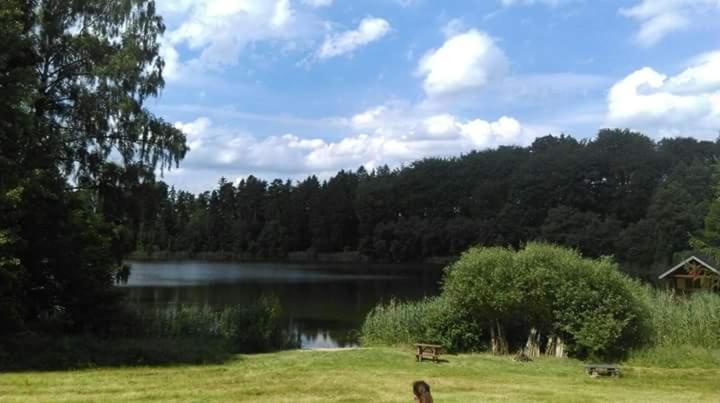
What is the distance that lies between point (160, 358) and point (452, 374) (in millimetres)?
6238

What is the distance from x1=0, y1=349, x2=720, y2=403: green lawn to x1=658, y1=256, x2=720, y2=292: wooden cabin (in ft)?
92.4

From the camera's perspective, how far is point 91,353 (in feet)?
49.9

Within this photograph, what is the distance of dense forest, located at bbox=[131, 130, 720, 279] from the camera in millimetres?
79812

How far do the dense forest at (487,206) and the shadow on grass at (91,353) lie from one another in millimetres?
52369

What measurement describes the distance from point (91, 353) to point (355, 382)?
6048 mm

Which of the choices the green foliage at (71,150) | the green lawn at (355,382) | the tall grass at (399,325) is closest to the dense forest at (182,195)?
the green foliage at (71,150)

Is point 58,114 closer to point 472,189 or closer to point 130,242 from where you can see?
point 130,242

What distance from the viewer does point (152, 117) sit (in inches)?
872

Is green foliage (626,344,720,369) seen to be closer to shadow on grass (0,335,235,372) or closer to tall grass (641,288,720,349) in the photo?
tall grass (641,288,720,349)

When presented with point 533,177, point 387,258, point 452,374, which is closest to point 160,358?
point 452,374

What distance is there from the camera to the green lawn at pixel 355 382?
38.1ft

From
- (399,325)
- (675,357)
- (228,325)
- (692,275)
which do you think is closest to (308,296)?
(692,275)

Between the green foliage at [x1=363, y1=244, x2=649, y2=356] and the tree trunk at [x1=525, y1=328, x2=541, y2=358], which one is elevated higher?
the green foliage at [x1=363, y1=244, x2=649, y2=356]

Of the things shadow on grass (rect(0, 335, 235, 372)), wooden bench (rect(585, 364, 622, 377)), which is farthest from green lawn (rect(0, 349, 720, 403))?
shadow on grass (rect(0, 335, 235, 372))
